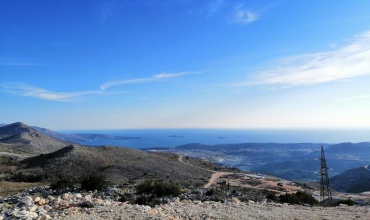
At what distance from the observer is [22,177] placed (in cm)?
3269

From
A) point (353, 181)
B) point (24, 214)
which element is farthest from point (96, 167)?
point (353, 181)

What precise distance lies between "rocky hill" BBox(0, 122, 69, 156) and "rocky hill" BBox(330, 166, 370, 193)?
222 ft

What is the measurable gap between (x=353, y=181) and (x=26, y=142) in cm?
9568

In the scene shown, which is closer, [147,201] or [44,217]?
[44,217]

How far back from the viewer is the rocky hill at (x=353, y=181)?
66.8 m

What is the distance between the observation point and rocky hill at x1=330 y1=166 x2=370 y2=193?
A: 6675 centimetres

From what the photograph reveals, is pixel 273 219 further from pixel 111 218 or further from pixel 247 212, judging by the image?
pixel 111 218

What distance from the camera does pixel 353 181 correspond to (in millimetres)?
73812

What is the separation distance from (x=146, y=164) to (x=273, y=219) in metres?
34.6

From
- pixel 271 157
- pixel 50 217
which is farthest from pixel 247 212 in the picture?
pixel 271 157

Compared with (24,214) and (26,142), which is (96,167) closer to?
(24,214)

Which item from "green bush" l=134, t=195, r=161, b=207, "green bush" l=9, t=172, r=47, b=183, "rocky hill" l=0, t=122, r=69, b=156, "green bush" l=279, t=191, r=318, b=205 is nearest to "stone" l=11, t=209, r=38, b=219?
"green bush" l=134, t=195, r=161, b=207

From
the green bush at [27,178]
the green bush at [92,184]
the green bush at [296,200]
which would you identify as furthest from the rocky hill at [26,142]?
the green bush at [296,200]

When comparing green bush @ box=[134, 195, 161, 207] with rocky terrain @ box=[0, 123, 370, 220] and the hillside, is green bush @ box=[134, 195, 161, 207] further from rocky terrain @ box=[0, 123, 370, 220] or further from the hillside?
the hillside
